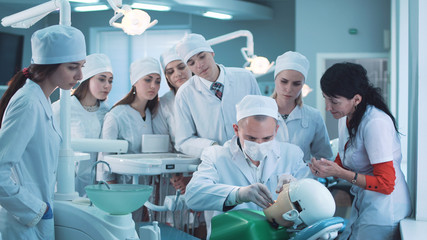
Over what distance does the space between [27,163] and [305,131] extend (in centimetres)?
161

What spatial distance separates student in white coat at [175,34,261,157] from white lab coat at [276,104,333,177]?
0.34 m

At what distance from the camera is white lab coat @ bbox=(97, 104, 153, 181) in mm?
3049

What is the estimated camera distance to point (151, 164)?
2.49 metres

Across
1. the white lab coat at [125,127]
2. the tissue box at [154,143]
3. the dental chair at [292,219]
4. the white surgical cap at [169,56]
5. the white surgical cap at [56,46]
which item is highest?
the white surgical cap at [169,56]

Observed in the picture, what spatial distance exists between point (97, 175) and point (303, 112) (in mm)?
1428

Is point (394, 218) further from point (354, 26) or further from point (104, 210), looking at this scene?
point (354, 26)

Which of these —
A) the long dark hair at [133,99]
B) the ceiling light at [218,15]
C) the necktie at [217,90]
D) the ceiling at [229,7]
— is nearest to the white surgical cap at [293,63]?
the necktie at [217,90]

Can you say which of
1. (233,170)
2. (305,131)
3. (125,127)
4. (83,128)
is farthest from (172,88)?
(233,170)

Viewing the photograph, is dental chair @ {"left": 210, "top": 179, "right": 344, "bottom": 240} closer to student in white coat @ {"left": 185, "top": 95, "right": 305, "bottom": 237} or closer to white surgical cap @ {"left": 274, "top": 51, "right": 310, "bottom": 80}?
student in white coat @ {"left": 185, "top": 95, "right": 305, "bottom": 237}

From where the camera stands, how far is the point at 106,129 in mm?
3057

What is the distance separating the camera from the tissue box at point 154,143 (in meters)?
2.91

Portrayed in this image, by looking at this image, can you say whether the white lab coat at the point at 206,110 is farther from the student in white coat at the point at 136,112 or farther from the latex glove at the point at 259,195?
the latex glove at the point at 259,195

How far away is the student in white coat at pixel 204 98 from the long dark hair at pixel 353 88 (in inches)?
35.0

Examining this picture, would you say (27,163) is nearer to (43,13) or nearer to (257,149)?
(43,13)
